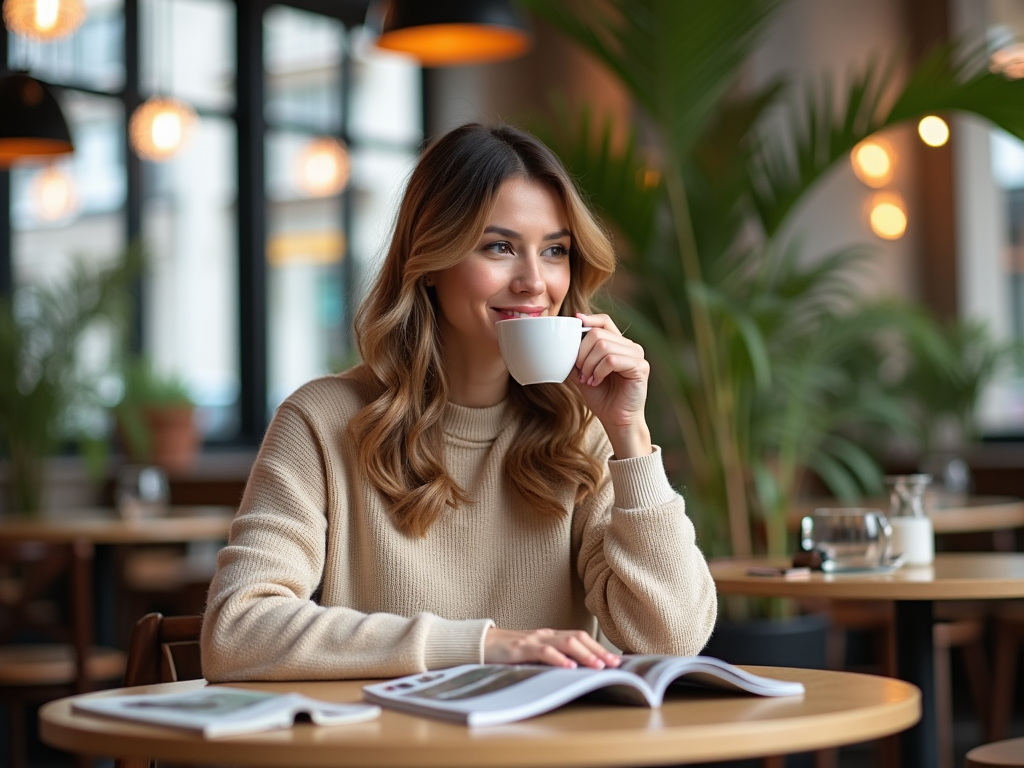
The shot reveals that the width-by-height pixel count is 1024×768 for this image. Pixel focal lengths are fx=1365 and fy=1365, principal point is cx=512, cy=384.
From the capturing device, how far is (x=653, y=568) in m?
1.71

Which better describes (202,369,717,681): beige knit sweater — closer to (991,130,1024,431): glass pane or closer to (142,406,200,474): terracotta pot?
(142,406,200,474): terracotta pot

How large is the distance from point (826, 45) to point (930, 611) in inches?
233

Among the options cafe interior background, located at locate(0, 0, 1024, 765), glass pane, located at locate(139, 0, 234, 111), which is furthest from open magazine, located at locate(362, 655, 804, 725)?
glass pane, located at locate(139, 0, 234, 111)

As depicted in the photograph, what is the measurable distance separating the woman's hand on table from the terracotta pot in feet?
17.4

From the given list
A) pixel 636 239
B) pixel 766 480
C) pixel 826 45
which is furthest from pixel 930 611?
pixel 826 45

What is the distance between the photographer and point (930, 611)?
2.28 metres

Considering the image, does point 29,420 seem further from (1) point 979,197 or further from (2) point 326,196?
(1) point 979,197

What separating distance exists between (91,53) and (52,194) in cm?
81

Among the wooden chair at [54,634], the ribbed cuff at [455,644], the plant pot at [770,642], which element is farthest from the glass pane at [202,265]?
the ribbed cuff at [455,644]

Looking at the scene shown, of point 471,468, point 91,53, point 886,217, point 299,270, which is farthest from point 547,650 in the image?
point 299,270

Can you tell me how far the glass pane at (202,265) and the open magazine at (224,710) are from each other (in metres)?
6.34

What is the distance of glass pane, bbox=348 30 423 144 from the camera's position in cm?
843

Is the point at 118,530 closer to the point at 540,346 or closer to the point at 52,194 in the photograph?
the point at 540,346

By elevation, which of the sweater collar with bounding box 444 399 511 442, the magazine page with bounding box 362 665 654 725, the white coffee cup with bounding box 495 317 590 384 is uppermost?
the white coffee cup with bounding box 495 317 590 384
